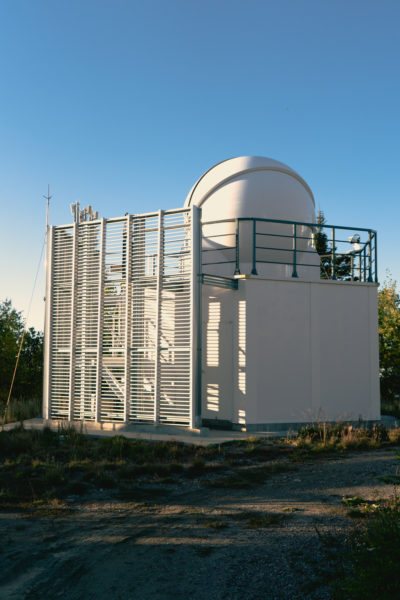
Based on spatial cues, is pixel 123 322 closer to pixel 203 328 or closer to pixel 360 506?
pixel 203 328

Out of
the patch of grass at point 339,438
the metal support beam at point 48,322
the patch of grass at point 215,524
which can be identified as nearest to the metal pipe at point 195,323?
the patch of grass at point 339,438

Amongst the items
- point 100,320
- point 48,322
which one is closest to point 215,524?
point 100,320

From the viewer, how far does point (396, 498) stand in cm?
671

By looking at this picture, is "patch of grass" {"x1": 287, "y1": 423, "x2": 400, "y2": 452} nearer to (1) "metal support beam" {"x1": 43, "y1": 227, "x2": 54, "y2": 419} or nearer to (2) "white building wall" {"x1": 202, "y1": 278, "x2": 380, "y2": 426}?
(2) "white building wall" {"x1": 202, "y1": 278, "x2": 380, "y2": 426}

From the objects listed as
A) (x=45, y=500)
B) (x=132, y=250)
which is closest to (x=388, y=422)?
(x=132, y=250)

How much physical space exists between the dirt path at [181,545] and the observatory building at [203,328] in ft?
19.0

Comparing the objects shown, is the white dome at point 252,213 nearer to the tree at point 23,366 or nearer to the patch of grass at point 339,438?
→ the patch of grass at point 339,438

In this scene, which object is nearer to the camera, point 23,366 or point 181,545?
point 181,545

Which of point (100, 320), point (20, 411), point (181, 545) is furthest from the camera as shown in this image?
point (20, 411)

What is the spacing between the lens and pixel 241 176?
1659cm

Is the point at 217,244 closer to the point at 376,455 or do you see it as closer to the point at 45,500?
the point at 376,455

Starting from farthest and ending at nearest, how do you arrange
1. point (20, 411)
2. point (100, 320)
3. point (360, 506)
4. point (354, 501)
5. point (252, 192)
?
point (20, 411), point (252, 192), point (100, 320), point (354, 501), point (360, 506)

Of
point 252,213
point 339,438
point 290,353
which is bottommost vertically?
point 339,438

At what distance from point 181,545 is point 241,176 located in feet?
42.0
